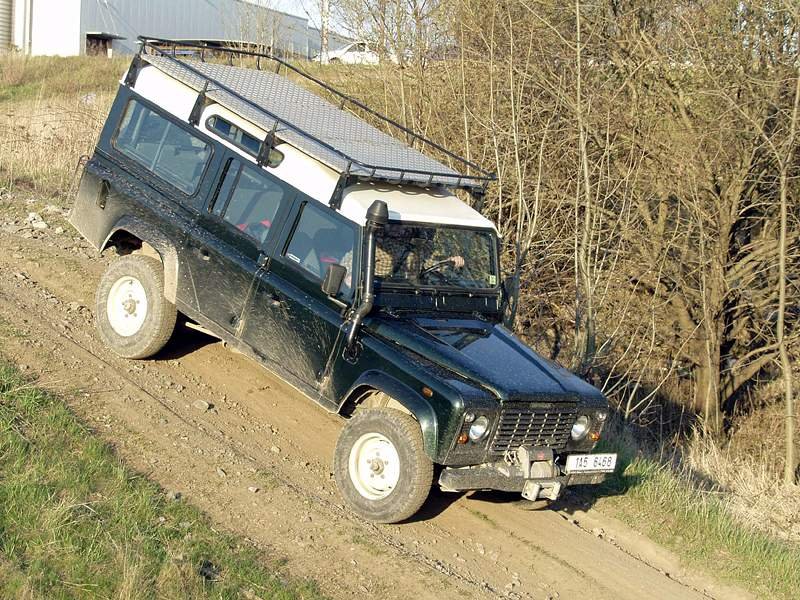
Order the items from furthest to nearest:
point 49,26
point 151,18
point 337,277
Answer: point 151,18, point 49,26, point 337,277

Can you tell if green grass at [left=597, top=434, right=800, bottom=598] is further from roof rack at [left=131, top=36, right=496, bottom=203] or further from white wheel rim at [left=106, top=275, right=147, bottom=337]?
white wheel rim at [left=106, top=275, right=147, bottom=337]

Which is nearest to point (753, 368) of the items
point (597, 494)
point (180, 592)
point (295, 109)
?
point (597, 494)

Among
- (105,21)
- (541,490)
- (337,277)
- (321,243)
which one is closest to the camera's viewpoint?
(541,490)

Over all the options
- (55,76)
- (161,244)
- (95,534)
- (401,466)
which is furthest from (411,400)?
(55,76)

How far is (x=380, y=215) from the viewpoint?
680cm

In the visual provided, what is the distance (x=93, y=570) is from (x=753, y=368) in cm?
1063

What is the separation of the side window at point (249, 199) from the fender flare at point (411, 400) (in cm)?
155

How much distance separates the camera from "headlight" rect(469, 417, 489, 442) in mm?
6344

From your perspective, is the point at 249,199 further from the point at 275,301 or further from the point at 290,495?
the point at 290,495

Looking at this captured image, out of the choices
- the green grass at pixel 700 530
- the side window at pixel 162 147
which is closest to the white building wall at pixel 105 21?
the side window at pixel 162 147

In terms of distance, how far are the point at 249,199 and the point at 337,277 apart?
1359mm

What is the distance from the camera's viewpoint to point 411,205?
299 inches

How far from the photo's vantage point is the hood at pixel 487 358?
6.63m

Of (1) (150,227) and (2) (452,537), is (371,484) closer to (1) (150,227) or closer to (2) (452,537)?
(2) (452,537)
